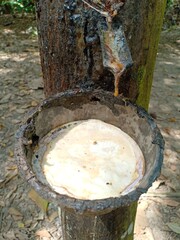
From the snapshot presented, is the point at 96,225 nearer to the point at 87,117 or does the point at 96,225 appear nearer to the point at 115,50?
the point at 87,117

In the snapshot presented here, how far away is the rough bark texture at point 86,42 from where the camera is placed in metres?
1.02

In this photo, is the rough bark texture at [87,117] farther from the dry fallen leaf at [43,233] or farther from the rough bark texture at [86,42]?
the dry fallen leaf at [43,233]

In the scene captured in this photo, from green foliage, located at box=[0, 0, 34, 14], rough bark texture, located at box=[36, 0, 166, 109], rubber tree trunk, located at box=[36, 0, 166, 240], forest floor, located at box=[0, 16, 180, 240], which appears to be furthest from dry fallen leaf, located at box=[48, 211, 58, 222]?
green foliage, located at box=[0, 0, 34, 14]

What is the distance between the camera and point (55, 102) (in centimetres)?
114

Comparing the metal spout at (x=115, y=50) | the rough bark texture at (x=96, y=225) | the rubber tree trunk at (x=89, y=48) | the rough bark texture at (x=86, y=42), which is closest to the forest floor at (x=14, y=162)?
the rough bark texture at (x=96, y=225)

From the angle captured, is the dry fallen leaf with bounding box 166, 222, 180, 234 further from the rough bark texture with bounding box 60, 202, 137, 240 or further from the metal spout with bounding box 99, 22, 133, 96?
the metal spout with bounding box 99, 22, 133, 96

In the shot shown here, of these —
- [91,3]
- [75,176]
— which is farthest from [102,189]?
[91,3]

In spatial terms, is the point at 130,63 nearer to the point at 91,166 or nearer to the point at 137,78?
the point at 137,78

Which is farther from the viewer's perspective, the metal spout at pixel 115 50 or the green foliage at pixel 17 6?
the green foliage at pixel 17 6

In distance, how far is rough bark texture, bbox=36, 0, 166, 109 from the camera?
102 cm

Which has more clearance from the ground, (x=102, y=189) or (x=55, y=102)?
(x=55, y=102)

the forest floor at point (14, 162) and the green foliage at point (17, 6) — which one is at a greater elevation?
the green foliage at point (17, 6)

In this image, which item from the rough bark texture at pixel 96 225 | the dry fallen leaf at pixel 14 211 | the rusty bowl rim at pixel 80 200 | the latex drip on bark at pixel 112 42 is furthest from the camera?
the dry fallen leaf at pixel 14 211

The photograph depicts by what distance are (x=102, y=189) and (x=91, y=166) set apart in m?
0.10
